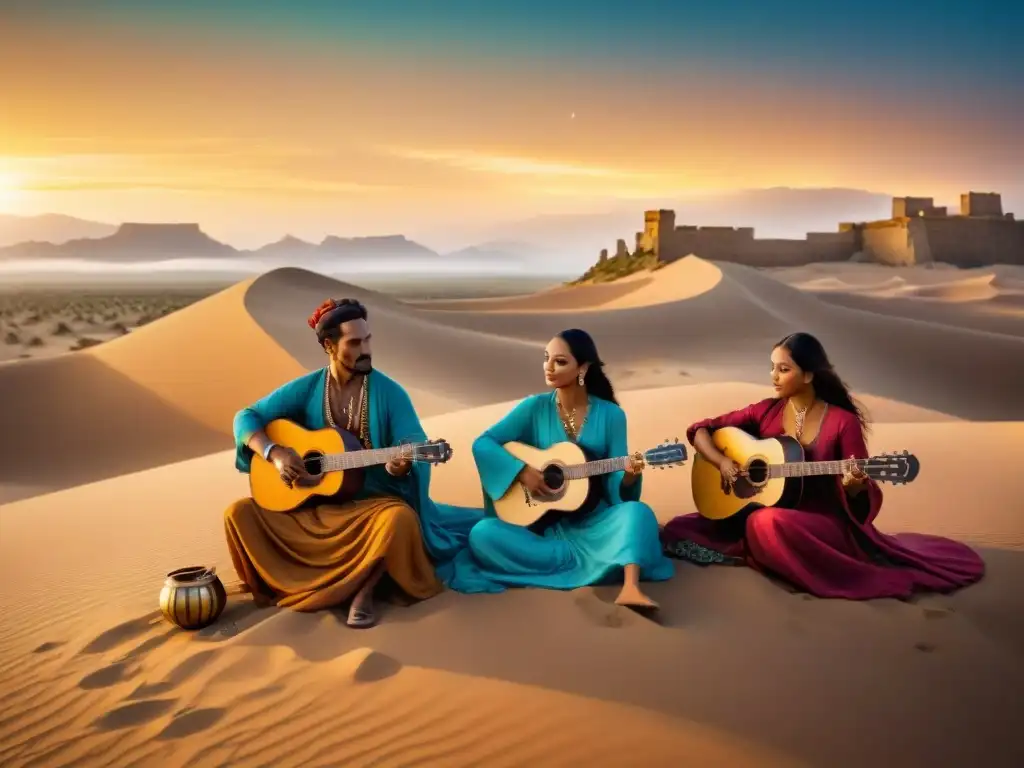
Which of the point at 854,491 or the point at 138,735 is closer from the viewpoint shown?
the point at 138,735

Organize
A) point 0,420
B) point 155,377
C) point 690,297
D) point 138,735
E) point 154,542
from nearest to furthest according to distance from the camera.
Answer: point 138,735
point 154,542
point 0,420
point 155,377
point 690,297

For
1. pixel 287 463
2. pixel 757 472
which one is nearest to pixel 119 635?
pixel 287 463

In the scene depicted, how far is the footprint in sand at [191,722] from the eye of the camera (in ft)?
15.6

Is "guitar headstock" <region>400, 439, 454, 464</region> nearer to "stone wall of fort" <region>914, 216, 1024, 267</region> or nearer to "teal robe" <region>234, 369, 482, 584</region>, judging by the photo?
"teal robe" <region>234, 369, 482, 584</region>

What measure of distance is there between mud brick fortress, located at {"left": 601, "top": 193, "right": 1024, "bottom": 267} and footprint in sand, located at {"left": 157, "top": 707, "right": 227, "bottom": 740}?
53.6 m

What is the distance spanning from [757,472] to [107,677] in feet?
11.7

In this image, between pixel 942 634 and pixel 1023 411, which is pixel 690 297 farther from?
pixel 942 634

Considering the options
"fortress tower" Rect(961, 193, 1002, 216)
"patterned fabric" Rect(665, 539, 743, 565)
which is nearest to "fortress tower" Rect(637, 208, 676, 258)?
"fortress tower" Rect(961, 193, 1002, 216)

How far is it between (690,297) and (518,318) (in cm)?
509

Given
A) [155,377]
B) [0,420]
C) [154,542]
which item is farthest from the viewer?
[155,377]

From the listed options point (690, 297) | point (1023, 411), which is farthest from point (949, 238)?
point (1023, 411)

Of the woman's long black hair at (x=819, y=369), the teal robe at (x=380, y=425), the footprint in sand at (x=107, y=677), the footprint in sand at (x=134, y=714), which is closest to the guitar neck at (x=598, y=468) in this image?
the teal robe at (x=380, y=425)

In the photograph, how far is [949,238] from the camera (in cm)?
5825

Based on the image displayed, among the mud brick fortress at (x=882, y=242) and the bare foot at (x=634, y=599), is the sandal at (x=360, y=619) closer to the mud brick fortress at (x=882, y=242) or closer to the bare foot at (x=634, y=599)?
the bare foot at (x=634, y=599)
